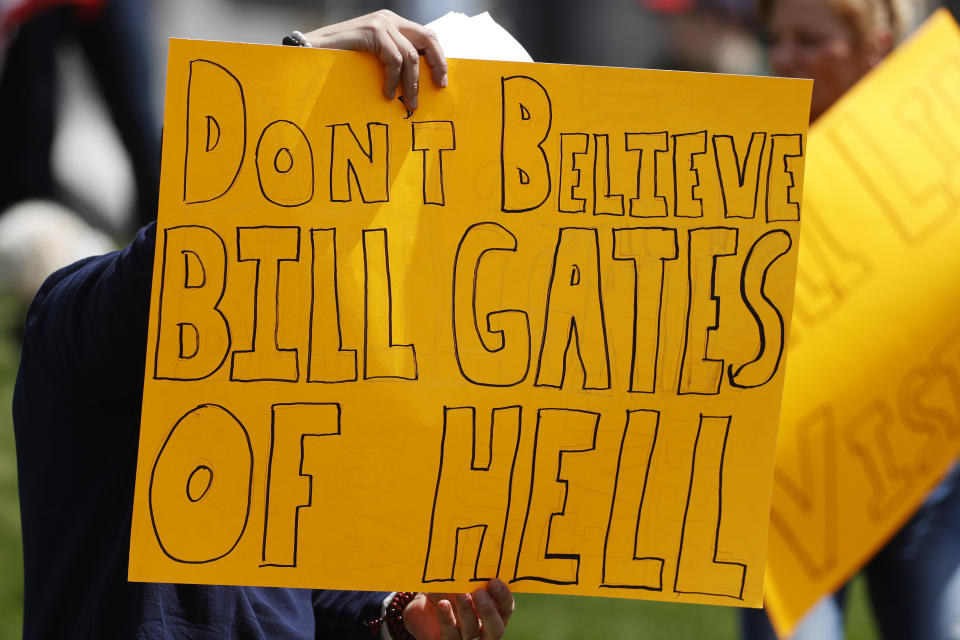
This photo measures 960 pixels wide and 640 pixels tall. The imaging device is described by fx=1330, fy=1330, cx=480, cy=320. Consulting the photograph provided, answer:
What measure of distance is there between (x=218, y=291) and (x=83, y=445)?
28 cm

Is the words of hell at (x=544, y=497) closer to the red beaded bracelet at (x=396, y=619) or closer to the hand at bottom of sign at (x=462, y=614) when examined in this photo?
the hand at bottom of sign at (x=462, y=614)

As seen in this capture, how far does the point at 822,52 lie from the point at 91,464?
1.89 meters

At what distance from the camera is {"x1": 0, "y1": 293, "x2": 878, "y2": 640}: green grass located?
3.71 m

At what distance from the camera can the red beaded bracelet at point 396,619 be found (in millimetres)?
1922

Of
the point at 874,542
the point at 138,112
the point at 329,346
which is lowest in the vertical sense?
the point at 874,542

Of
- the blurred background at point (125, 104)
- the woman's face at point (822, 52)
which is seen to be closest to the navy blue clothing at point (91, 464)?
the woman's face at point (822, 52)

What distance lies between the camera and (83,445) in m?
1.74

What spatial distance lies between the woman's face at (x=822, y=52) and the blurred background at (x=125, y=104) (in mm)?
535

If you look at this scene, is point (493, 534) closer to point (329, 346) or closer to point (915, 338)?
point (329, 346)

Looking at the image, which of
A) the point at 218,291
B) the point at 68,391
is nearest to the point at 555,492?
the point at 218,291

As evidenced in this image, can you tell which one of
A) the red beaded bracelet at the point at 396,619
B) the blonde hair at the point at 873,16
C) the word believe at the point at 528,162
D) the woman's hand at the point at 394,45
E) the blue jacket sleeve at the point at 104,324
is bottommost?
the red beaded bracelet at the point at 396,619

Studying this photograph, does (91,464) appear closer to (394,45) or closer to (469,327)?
(469,327)

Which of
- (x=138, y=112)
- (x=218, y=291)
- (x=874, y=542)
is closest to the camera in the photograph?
(x=218, y=291)

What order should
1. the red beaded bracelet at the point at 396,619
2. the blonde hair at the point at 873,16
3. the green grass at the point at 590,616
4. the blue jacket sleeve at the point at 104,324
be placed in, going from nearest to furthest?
the blue jacket sleeve at the point at 104,324, the red beaded bracelet at the point at 396,619, the blonde hair at the point at 873,16, the green grass at the point at 590,616
